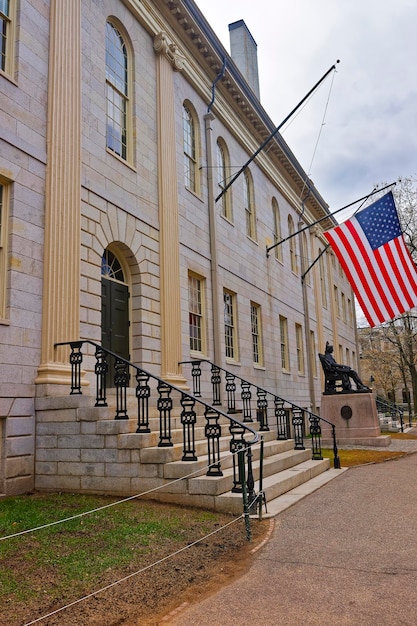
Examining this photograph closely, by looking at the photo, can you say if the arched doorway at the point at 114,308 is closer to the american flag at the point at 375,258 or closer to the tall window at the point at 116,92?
the tall window at the point at 116,92

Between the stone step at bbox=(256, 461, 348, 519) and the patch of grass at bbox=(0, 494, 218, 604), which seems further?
the stone step at bbox=(256, 461, 348, 519)

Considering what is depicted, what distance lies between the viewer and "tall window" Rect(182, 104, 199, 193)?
1527 cm

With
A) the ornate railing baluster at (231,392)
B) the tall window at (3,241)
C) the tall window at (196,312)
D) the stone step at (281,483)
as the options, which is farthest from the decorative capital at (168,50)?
the stone step at (281,483)

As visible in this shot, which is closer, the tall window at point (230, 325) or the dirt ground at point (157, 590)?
the dirt ground at point (157, 590)

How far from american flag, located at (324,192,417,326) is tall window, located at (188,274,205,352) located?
13.4ft

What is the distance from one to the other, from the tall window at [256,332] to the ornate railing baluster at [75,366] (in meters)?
10.3

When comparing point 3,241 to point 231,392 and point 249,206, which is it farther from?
point 249,206

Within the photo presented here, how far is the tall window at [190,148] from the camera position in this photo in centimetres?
1527

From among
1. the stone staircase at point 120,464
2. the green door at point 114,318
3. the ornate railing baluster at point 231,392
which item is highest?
the green door at point 114,318

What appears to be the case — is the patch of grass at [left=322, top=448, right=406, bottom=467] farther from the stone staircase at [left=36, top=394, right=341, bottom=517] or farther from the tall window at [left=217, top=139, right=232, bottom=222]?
the tall window at [left=217, top=139, right=232, bottom=222]

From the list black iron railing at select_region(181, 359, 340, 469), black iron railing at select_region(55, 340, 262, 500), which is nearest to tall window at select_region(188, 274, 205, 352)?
black iron railing at select_region(181, 359, 340, 469)

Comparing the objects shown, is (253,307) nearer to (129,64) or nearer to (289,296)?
(289,296)

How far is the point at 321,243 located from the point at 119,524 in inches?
1051

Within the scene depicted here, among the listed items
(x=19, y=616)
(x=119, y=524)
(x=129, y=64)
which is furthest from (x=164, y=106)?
(x=19, y=616)
